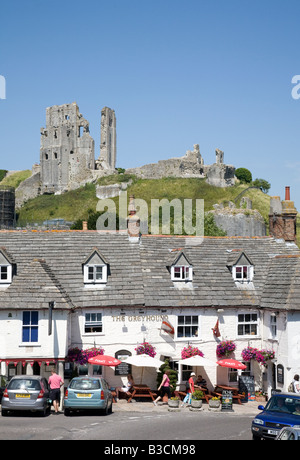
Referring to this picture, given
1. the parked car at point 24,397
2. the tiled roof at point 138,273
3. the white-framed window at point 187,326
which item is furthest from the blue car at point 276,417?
the white-framed window at point 187,326

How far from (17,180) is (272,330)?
527 feet

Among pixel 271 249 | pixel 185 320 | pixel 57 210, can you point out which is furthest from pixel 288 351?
pixel 57 210

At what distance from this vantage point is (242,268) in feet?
114

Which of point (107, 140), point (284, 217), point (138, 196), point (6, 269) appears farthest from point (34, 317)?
point (107, 140)

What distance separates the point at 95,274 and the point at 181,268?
4.52 meters

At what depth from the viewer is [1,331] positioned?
29.8 meters

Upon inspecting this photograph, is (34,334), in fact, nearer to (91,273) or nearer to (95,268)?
(91,273)

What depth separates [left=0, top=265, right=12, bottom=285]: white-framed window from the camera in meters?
31.1

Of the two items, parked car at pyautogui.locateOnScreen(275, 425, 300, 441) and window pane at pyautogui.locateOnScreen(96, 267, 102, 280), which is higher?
window pane at pyautogui.locateOnScreen(96, 267, 102, 280)

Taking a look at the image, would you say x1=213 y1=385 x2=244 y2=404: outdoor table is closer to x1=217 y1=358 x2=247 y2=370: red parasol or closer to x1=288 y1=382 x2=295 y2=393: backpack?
x1=217 y1=358 x2=247 y2=370: red parasol

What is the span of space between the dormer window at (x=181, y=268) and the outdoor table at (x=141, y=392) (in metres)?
6.13

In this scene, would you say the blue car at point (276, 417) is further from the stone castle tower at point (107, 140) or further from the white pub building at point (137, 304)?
the stone castle tower at point (107, 140)

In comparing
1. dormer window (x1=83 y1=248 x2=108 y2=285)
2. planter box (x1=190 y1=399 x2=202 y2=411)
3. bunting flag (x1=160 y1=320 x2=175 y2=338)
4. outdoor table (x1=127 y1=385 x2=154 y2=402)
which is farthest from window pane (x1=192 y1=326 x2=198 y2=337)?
planter box (x1=190 y1=399 x2=202 y2=411)
